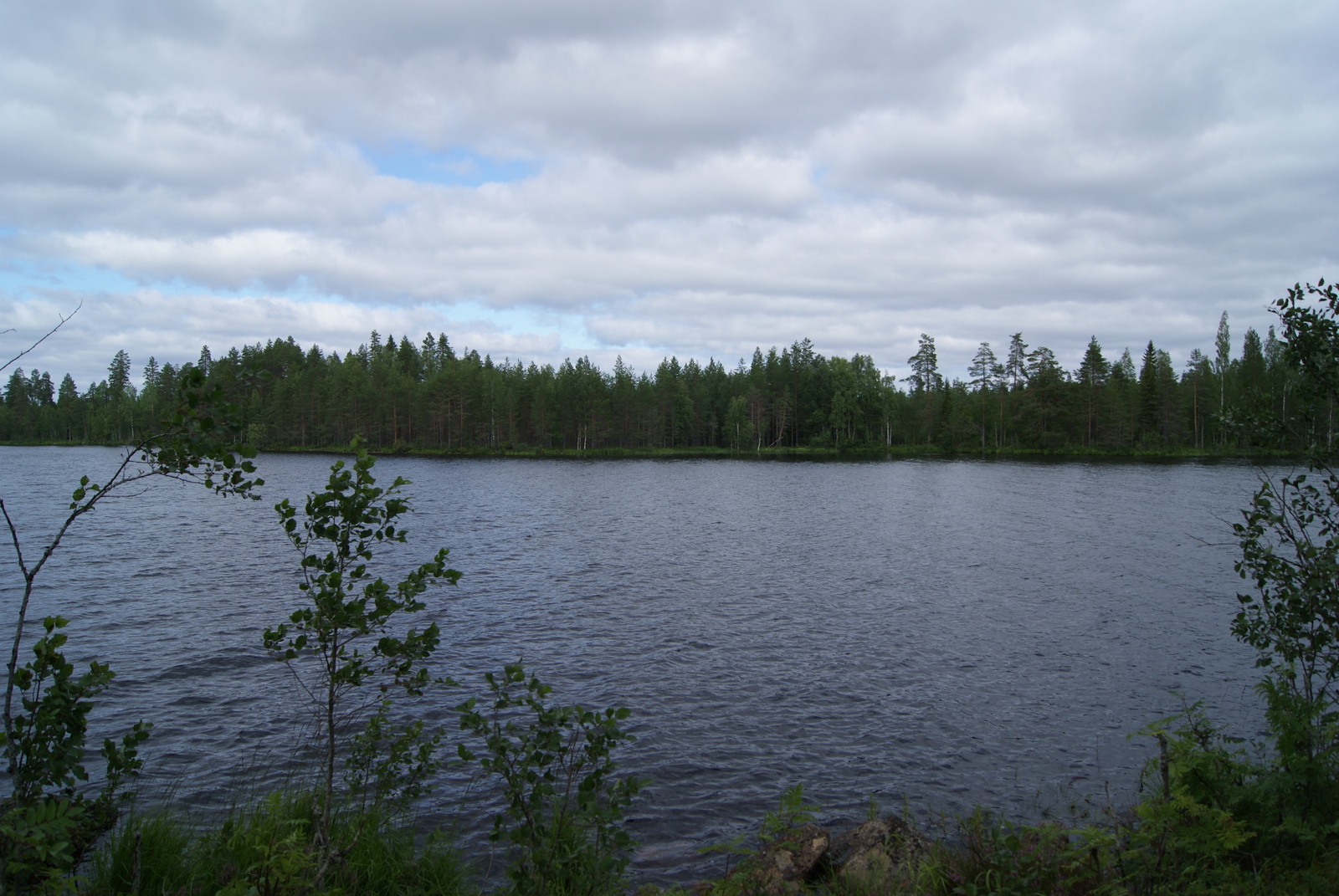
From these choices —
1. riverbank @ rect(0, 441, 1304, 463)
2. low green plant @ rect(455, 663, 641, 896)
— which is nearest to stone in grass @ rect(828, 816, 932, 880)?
low green plant @ rect(455, 663, 641, 896)

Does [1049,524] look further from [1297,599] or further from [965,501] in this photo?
[1297,599]

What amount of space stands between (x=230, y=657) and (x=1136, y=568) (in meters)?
28.9

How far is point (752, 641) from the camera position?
18594 mm

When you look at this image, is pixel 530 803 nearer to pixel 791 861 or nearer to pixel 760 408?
pixel 791 861

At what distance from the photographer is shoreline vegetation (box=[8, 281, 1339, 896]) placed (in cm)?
503

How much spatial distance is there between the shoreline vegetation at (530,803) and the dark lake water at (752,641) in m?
1.93

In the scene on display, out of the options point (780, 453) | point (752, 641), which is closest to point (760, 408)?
point (780, 453)

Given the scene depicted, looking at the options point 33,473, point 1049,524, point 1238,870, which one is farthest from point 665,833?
point 33,473

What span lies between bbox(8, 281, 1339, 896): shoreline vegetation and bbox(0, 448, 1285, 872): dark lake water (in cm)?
193

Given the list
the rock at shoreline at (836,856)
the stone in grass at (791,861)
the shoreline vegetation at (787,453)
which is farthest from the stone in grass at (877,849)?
the shoreline vegetation at (787,453)

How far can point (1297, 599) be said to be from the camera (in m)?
7.74

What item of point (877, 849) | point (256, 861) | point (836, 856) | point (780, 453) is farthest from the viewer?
point (780, 453)

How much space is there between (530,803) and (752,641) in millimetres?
13430

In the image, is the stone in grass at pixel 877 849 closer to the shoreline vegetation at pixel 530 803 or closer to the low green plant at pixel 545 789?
the shoreline vegetation at pixel 530 803
